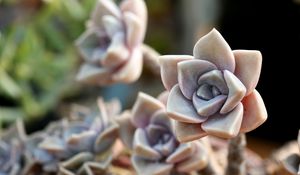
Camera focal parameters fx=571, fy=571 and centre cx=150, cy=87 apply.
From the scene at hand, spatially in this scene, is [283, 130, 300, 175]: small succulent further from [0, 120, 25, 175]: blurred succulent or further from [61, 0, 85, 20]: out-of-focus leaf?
[61, 0, 85, 20]: out-of-focus leaf

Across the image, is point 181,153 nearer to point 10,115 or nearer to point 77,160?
point 77,160

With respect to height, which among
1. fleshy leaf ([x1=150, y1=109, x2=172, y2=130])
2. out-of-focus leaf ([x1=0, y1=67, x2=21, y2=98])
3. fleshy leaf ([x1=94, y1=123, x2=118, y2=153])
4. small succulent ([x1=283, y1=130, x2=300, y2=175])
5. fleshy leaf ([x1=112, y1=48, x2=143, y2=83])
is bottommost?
out-of-focus leaf ([x1=0, y1=67, x2=21, y2=98])

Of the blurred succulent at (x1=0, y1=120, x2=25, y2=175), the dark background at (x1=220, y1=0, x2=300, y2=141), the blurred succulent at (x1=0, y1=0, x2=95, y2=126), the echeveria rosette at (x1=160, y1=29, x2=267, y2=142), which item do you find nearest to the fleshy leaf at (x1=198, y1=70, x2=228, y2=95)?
the echeveria rosette at (x1=160, y1=29, x2=267, y2=142)

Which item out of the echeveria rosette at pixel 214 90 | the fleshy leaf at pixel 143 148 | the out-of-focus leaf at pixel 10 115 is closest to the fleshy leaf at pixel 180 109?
the echeveria rosette at pixel 214 90

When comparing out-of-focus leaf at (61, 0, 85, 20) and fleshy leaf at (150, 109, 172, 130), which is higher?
fleshy leaf at (150, 109, 172, 130)

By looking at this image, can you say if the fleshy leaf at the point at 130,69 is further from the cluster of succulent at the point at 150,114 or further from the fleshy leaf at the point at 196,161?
the fleshy leaf at the point at 196,161

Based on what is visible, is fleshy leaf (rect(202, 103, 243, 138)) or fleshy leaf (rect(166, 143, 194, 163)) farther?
fleshy leaf (rect(166, 143, 194, 163))

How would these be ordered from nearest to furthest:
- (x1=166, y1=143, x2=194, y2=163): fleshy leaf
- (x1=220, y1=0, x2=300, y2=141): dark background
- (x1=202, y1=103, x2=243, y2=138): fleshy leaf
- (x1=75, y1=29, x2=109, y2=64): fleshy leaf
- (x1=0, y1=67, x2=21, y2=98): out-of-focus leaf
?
(x1=202, y1=103, x2=243, y2=138): fleshy leaf < (x1=166, y1=143, x2=194, y2=163): fleshy leaf < (x1=75, y1=29, x2=109, y2=64): fleshy leaf < (x1=0, y1=67, x2=21, y2=98): out-of-focus leaf < (x1=220, y1=0, x2=300, y2=141): dark background
